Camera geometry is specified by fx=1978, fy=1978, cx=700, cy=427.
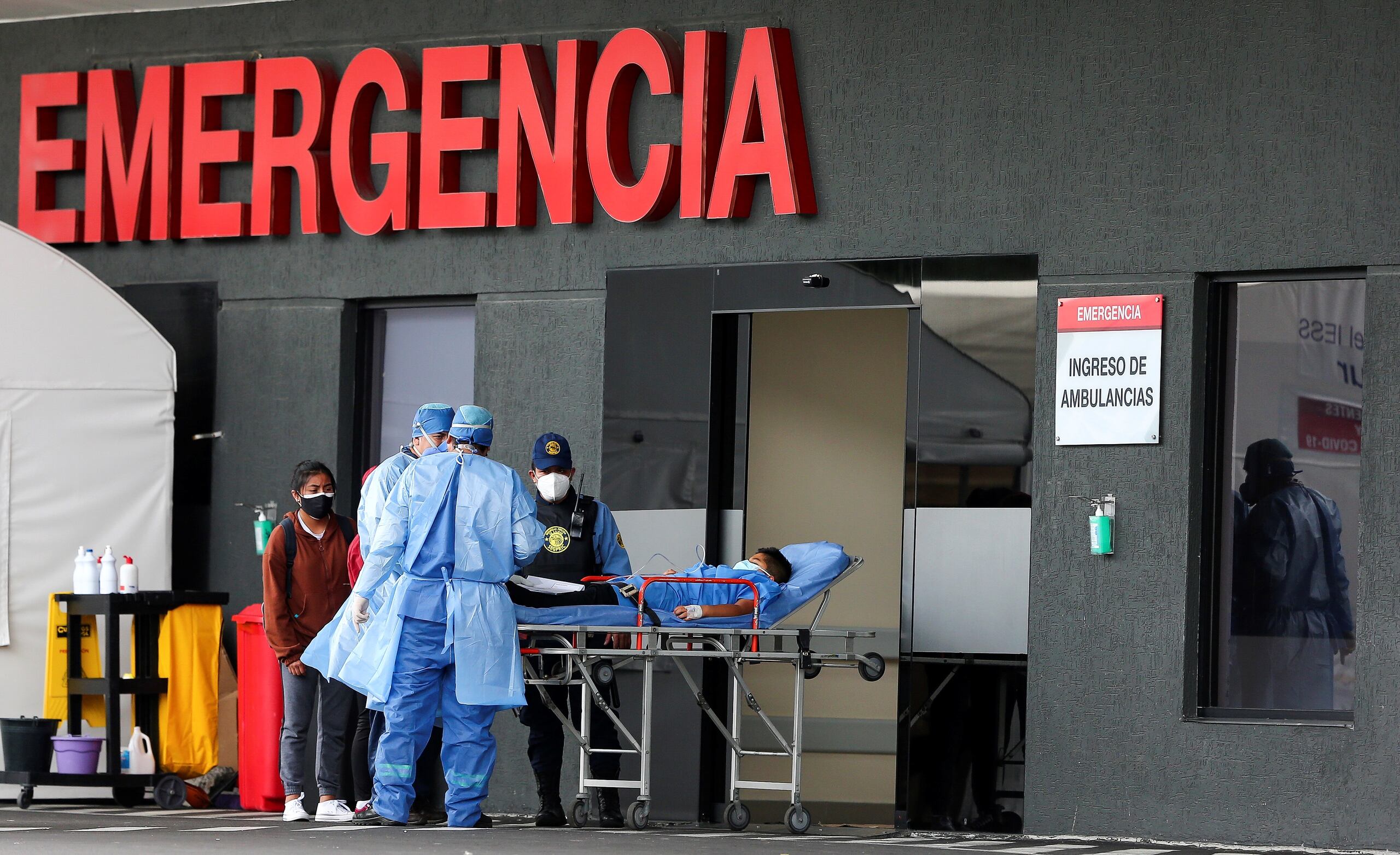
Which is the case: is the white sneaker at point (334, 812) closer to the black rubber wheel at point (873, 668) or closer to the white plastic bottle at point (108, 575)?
the white plastic bottle at point (108, 575)

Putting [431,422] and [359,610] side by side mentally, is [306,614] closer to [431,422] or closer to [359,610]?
[359,610]

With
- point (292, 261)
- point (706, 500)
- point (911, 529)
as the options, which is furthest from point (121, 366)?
point (911, 529)

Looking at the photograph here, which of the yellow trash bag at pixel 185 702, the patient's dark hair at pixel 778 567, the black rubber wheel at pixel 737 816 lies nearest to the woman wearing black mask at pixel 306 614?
the yellow trash bag at pixel 185 702

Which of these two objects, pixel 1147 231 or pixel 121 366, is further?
pixel 121 366

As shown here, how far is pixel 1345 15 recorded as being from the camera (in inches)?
332

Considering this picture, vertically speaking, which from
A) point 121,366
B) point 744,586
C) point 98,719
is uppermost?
point 121,366

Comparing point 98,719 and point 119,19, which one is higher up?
point 119,19

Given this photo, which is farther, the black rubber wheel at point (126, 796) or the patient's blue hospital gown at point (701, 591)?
the black rubber wheel at point (126, 796)

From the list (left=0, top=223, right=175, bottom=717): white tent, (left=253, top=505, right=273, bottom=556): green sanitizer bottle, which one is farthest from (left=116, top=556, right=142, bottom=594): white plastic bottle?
(left=253, top=505, right=273, bottom=556): green sanitizer bottle

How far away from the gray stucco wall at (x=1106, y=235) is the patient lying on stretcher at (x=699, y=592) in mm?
1236

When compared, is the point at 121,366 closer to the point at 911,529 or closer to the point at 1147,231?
the point at 911,529

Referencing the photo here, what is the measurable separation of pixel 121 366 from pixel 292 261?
1.04m

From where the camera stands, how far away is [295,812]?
9047 millimetres

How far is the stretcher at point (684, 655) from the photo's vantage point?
827 cm
